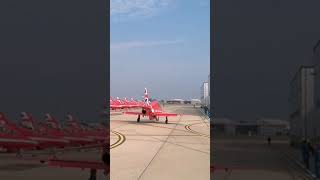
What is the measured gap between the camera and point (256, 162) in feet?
55.7

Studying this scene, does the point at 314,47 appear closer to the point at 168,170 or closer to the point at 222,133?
the point at 168,170

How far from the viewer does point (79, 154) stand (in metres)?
18.8

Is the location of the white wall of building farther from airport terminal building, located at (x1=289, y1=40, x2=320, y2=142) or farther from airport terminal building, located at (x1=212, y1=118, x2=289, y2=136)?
airport terminal building, located at (x1=212, y1=118, x2=289, y2=136)

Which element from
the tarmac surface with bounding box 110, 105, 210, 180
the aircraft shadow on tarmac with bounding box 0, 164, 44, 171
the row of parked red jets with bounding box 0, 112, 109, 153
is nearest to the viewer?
the tarmac surface with bounding box 110, 105, 210, 180

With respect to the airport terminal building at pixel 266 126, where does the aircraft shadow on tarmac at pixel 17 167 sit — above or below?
below

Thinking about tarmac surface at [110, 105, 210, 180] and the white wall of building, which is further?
the white wall of building

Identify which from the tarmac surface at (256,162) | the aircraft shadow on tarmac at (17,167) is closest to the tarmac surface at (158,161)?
the tarmac surface at (256,162)

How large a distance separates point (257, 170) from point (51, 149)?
1029 centimetres

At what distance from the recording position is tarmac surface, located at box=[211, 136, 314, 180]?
13.9 metres

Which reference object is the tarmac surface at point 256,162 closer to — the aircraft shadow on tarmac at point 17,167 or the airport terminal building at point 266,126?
the airport terminal building at point 266,126

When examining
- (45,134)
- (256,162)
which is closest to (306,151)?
(256,162)

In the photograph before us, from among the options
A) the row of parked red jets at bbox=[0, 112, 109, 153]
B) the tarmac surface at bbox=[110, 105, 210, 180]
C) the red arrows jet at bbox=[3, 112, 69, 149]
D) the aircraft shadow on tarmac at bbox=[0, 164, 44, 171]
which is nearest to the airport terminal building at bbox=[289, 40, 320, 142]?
the tarmac surface at bbox=[110, 105, 210, 180]

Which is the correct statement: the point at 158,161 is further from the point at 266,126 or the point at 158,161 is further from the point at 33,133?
the point at 33,133

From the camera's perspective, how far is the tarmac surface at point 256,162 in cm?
1391
